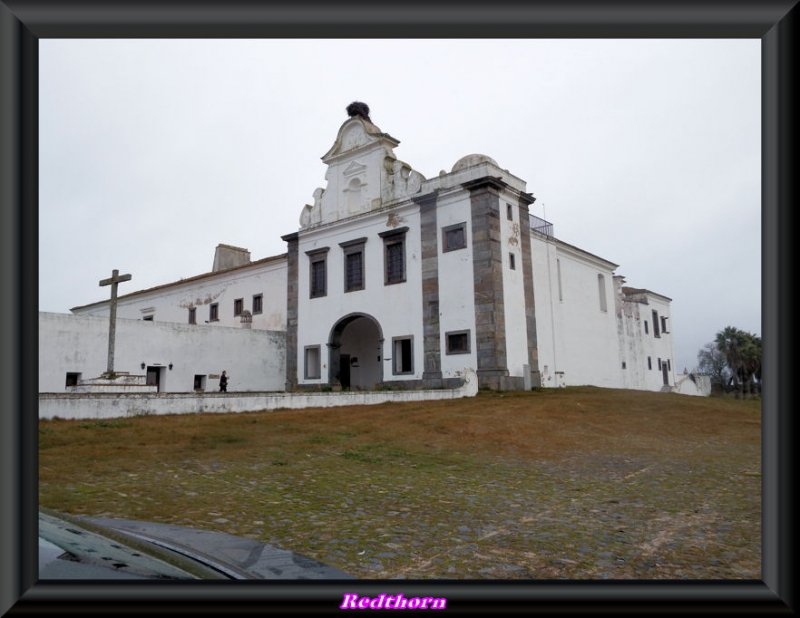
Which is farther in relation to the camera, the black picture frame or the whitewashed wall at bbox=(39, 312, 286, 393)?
the whitewashed wall at bbox=(39, 312, 286, 393)

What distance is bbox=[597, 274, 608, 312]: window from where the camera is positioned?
94.0 ft

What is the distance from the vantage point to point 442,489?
19.9 feet

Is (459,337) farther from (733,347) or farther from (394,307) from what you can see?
(733,347)

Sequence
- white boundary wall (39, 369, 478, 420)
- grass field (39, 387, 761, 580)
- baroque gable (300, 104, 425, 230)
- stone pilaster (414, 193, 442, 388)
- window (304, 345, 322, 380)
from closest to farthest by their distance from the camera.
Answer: grass field (39, 387, 761, 580), white boundary wall (39, 369, 478, 420), stone pilaster (414, 193, 442, 388), baroque gable (300, 104, 425, 230), window (304, 345, 322, 380)

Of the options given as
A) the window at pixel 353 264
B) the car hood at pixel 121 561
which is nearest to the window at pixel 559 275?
the window at pixel 353 264

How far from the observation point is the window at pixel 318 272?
25062 mm

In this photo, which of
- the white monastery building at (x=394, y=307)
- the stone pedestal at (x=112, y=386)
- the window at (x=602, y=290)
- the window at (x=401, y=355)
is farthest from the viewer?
the window at (x=602, y=290)

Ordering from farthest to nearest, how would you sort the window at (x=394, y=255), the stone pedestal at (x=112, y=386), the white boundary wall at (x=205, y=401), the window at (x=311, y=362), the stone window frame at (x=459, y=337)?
the window at (x=311, y=362) < the window at (x=394, y=255) < the stone window frame at (x=459, y=337) < the stone pedestal at (x=112, y=386) < the white boundary wall at (x=205, y=401)

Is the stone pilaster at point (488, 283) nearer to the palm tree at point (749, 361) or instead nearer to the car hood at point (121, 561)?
the car hood at point (121, 561)

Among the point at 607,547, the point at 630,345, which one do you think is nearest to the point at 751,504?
the point at 607,547

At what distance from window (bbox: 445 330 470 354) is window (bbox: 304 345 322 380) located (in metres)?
6.98

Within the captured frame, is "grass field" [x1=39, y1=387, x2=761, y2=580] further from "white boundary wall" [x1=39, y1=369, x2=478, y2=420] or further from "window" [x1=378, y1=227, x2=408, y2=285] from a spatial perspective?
"window" [x1=378, y1=227, x2=408, y2=285]

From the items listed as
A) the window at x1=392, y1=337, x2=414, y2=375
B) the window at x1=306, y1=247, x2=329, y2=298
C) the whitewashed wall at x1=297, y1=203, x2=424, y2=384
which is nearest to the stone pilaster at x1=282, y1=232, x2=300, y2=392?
the whitewashed wall at x1=297, y1=203, x2=424, y2=384
